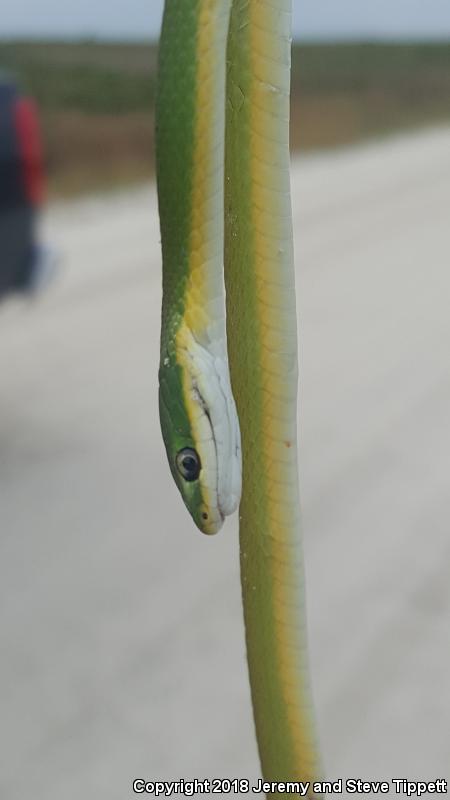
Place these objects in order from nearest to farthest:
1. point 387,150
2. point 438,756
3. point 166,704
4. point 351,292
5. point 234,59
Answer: point 234,59 → point 438,756 → point 166,704 → point 387,150 → point 351,292

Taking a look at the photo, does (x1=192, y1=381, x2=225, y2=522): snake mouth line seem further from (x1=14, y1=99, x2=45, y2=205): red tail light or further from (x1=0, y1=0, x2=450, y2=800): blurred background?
(x1=14, y1=99, x2=45, y2=205): red tail light

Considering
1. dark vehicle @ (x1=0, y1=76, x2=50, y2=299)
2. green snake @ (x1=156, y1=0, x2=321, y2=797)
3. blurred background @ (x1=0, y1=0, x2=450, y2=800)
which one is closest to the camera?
green snake @ (x1=156, y1=0, x2=321, y2=797)

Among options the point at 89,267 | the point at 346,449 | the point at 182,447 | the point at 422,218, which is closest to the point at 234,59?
the point at 182,447

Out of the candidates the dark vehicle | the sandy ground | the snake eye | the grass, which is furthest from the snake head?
the dark vehicle

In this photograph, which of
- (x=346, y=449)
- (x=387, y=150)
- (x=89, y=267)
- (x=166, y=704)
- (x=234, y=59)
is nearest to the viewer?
(x=234, y=59)

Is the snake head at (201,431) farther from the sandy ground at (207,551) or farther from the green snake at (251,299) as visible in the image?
the sandy ground at (207,551)

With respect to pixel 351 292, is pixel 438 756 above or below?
below

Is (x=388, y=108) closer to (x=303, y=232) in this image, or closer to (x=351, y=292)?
(x=351, y=292)
